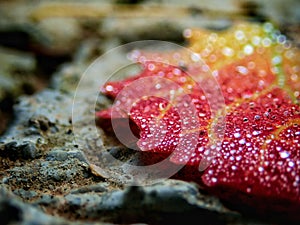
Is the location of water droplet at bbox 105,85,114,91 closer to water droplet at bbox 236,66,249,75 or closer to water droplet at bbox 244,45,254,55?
water droplet at bbox 236,66,249,75

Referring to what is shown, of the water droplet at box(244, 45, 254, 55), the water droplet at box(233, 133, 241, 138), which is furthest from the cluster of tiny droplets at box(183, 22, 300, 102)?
the water droplet at box(233, 133, 241, 138)

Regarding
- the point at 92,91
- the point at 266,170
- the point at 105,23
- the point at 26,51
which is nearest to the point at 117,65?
the point at 92,91

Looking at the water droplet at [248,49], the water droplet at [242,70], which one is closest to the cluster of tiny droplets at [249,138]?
the water droplet at [242,70]

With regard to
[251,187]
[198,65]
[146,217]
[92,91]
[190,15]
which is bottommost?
[146,217]

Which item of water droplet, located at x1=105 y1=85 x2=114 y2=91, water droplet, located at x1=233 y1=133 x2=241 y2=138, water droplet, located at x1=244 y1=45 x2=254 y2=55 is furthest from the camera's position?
water droplet, located at x1=244 y1=45 x2=254 y2=55

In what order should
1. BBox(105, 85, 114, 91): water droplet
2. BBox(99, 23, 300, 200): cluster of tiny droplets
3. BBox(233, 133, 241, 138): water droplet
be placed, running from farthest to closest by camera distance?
1. BBox(105, 85, 114, 91): water droplet
2. BBox(233, 133, 241, 138): water droplet
3. BBox(99, 23, 300, 200): cluster of tiny droplets

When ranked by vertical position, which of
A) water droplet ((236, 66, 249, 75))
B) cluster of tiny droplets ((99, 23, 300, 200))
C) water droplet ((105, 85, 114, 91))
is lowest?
cluster of tiny droplets ((99, 23, 300, 200))

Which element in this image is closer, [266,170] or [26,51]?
[266,170]

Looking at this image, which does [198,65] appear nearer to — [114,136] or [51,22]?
[114,136]

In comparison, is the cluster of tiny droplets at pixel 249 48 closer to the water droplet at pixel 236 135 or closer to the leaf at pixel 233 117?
the leaf at pixel 233 117

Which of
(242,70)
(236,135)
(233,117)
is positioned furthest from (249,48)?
(236,135)

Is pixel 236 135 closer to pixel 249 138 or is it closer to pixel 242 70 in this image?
pixel 249 138
